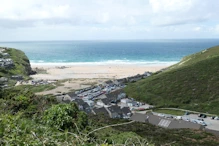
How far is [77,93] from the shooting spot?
53312 mm

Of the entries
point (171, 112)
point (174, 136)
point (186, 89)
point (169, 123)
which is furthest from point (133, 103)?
point (174, 136)

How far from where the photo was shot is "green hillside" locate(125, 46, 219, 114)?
42.1m

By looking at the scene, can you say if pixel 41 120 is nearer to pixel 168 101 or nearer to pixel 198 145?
pixel 198 145

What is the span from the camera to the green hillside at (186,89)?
1656 inches

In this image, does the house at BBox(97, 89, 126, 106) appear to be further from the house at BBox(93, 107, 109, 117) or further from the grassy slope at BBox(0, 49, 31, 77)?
the grassy slope at BBox(0, 49, 31, 77)

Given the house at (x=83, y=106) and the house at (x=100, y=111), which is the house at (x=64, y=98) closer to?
the house at (x=83, y=106)

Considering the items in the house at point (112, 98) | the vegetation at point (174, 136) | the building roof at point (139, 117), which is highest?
the vegetation at point (174, 136)

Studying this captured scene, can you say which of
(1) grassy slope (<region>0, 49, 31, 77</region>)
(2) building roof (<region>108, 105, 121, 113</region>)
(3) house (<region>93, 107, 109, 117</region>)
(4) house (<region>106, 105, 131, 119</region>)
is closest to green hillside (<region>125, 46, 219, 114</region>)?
(4) house (<region>106, 105, 131, 119</region>)

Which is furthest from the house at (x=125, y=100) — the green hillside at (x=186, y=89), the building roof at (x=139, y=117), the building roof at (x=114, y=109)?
the building roof at (x=139, y=117)

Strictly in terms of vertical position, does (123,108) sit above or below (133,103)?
above

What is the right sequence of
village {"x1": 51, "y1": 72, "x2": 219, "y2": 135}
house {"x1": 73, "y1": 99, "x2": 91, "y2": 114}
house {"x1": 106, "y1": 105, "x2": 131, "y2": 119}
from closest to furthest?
village {"x1": 51, "y1": 72, "x2": 219, "y2": 135} → house {"x1": 106, "y1": 105, "x2": 131, "y2": 119} → house {"x1": 73, "y1": 99, "x2": 91, "y2": 114}

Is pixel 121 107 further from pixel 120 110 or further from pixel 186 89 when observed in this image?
pixel 186 89

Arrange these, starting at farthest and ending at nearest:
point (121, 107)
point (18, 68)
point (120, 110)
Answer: point (18, 68), point (121, 107), point (120, 110)

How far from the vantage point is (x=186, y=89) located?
155 feet
